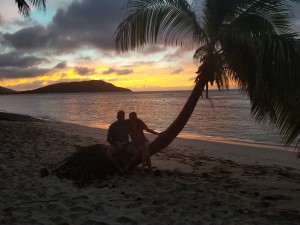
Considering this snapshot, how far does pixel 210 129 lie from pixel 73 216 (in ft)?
63.3

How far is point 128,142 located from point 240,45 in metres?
3.00

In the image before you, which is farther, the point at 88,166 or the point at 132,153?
the point at 132,153

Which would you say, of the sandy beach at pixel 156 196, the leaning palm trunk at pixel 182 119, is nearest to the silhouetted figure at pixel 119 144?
the sandy beach at pixel 156 196

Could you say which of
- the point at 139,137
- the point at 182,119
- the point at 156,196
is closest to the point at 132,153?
the point at 139,137

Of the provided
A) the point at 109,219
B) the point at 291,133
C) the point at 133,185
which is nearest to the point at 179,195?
the point at 133,185

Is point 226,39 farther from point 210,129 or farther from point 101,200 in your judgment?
point 210,129

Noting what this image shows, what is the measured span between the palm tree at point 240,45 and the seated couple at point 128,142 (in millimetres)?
378

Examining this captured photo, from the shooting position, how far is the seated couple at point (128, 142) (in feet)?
24.2

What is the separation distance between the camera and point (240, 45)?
5.94m

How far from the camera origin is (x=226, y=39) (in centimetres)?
599

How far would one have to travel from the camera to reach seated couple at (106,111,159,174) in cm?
737

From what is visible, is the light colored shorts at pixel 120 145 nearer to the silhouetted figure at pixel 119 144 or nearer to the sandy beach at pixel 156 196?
the silhouetted figure at pixel 119 144

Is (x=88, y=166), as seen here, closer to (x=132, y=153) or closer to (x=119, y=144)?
(x=119, y=144)

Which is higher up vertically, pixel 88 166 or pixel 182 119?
pixel 182 119
